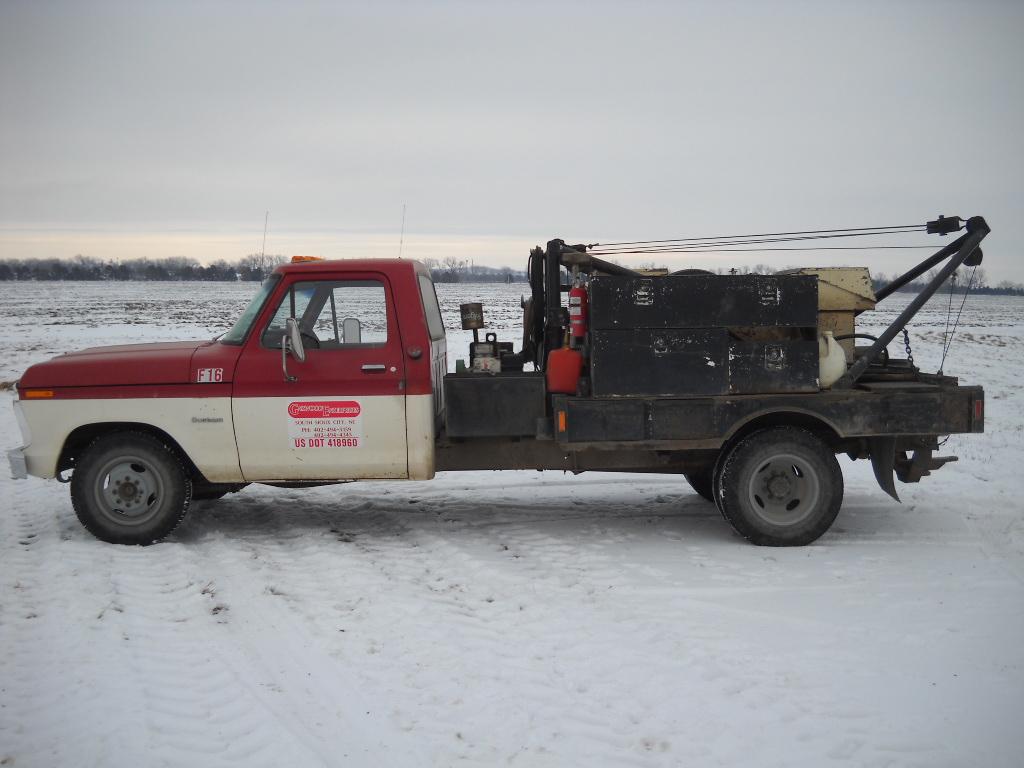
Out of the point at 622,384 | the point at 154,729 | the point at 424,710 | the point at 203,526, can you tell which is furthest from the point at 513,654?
the point at 203,526

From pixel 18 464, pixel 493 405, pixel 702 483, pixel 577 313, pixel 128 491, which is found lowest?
pixel 702 483

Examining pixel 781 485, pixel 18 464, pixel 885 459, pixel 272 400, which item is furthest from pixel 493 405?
pixel 18 464

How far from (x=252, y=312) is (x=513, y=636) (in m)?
3.27

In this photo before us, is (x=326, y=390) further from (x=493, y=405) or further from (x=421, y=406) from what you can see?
(x=493, y=405)

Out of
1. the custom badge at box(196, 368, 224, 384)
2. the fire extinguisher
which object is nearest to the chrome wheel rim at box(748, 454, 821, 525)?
the fire extinguisher

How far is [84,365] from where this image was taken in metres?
6.24

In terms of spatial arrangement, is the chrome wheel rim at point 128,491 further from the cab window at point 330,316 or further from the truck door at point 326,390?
the cab window at point 330,316

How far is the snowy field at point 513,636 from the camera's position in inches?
143

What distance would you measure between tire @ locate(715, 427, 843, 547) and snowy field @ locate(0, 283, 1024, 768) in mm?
214

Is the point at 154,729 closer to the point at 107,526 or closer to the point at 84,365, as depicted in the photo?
the point at 107,526

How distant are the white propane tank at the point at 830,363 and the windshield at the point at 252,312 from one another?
13.9ft

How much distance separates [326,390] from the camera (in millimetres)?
6098

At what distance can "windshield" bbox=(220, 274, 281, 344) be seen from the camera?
6.25 metres

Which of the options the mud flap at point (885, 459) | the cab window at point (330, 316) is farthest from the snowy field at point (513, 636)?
the cab window at point (330, 316)
